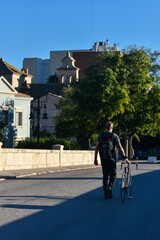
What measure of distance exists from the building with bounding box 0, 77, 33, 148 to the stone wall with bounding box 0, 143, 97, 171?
23.1 meters

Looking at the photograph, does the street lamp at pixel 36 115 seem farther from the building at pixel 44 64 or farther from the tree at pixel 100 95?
the building at pixel 44 64

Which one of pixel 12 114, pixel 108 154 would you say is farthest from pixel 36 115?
pixel 108 154

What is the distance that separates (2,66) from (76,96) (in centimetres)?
4543

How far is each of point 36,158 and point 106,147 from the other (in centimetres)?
1678

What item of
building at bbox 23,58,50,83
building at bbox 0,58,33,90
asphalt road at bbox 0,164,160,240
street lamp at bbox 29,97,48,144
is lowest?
asphalt road at bbox 0,164,160,240

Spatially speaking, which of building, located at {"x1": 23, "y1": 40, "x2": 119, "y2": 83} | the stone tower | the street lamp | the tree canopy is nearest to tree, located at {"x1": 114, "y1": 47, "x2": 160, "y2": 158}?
the tree canopy

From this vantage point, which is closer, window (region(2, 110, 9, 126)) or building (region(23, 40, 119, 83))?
window (region(2, 110, 9, 126))

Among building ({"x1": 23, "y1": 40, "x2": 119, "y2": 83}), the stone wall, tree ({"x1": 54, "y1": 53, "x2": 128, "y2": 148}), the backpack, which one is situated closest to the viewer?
the backpack

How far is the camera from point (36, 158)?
1066 inches

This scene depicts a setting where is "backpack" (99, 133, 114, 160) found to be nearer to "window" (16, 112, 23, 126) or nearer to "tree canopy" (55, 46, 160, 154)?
"tree canopy" (55, 46, 160, 154)

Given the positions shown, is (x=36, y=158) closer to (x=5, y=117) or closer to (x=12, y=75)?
(x=5, y=117)

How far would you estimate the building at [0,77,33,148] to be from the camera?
5825 centimetres

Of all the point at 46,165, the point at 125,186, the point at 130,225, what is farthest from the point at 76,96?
the point at 130,225

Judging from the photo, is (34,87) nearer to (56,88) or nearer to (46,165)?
(56,88)
